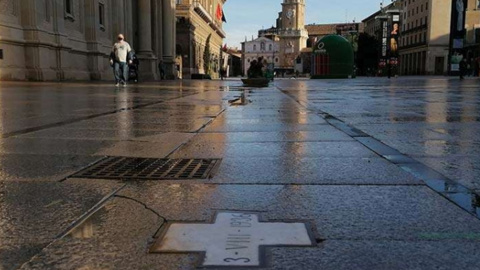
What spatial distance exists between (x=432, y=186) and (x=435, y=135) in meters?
2.70

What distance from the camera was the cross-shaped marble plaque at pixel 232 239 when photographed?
6.27ft

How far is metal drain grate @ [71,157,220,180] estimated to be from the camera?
3414mm

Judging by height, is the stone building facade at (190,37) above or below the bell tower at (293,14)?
below

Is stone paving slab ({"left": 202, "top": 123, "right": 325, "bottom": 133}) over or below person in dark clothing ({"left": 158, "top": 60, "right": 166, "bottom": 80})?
below

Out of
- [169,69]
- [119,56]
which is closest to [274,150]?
[119,56]

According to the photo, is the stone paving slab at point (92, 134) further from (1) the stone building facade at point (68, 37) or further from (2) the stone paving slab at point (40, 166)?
(1) the stone building facade at point (68, 37)

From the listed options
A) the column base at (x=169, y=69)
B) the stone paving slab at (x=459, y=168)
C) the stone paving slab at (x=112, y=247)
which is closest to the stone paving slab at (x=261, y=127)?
the stone paving slab at (x=459, y=168)

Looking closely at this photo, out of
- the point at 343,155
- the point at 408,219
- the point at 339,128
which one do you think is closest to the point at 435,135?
the point at 339,128

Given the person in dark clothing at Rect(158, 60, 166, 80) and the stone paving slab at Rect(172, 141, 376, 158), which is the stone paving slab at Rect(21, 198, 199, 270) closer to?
the stone paving slab at Rect(172, 141, 376, 158)

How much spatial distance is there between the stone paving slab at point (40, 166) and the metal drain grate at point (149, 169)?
124 mm

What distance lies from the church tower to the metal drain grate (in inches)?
6441

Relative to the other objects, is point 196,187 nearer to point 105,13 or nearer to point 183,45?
point 105,13

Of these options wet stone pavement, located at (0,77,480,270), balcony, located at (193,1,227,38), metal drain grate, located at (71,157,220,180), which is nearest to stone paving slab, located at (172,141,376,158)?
wet stone pavement, located at (0,77,480,270)

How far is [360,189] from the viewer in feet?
9.86
